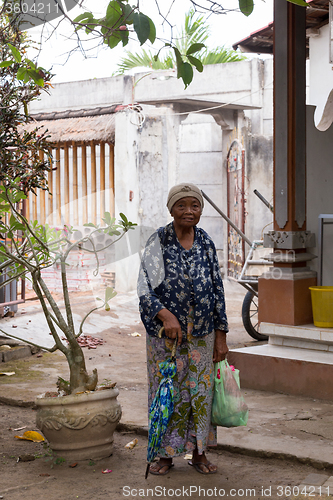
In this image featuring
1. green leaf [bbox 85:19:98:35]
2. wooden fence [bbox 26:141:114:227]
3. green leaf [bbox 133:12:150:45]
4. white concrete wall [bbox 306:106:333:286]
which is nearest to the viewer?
green leaf [bbox 133:12:150:45]

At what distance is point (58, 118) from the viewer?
1082cm

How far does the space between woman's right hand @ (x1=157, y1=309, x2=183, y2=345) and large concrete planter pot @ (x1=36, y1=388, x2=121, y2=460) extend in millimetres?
764

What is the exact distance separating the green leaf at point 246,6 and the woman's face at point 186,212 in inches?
45.9

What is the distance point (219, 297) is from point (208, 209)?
10.2 meters

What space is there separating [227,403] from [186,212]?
1.11m

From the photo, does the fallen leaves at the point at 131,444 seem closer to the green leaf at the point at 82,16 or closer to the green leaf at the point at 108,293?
the green leaf at the point at 108,293

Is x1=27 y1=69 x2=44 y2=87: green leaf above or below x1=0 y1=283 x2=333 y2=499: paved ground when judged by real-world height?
above

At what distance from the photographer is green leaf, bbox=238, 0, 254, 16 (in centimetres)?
232

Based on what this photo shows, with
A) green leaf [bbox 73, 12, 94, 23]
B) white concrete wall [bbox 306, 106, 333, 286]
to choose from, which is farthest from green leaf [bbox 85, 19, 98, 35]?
white concrete wall [bbox 306, 106, 333, 286]

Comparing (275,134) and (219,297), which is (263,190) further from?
(219,297)

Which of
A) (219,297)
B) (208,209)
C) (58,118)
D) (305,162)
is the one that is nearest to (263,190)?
(208,209)

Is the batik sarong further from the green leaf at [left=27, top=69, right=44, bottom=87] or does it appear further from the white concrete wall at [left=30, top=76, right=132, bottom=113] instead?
the white concrete wall at [left=30, top=76, right=132, bottom=113]

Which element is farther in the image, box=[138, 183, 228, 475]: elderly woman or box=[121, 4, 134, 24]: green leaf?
box=[138, 183, 228, 475]: elderly woman

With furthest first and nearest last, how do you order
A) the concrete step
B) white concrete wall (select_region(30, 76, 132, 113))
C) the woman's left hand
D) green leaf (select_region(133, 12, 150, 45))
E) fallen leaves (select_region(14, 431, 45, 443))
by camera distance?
white concrete wall (select_region(30, 76, 132, 113))
the concrete step
fallen leaves (select_region(14, 431, 45, 443))
the woman's left hand
green leaf (select_region(133, 12, 150, 45))
